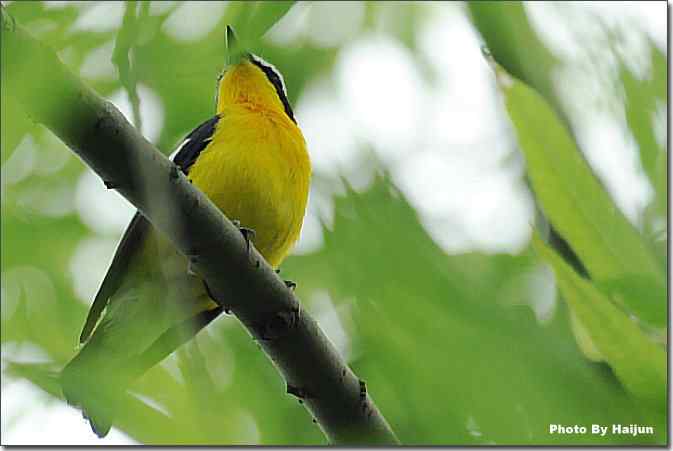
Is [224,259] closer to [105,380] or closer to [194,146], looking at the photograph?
[105,380]

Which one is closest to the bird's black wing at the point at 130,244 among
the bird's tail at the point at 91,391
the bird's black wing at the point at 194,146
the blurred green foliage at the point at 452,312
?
the bird's black wing at the point at 194,146

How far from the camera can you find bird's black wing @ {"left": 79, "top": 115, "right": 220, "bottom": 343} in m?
1.25

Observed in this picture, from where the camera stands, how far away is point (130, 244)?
59.0 inches

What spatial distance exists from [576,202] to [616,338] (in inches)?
3.8

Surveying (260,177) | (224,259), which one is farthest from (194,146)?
(224,259)

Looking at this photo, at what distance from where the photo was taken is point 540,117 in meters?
0.53

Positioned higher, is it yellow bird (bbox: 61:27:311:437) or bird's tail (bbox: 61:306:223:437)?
bird's tail (bbox: 61:306:223:437)

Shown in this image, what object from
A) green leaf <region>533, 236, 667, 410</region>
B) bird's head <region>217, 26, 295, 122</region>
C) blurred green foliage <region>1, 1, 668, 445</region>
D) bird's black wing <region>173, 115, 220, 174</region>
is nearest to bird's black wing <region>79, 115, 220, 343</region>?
bird's black wing <region>173, 115, 220, 174</region>

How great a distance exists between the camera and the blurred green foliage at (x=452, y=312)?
0.40 m

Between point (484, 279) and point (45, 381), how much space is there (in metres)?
0.26

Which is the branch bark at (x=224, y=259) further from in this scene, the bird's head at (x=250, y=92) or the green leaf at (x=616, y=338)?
the bird's head at (x=250, y=92)

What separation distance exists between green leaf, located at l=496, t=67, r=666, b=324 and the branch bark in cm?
21

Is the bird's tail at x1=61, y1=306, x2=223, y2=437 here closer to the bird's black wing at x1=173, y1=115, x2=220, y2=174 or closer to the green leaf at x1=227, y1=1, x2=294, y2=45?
the green leaf at x1=227, y1=1, x2=294, y2=45

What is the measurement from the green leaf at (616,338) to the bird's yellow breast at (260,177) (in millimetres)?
1214
